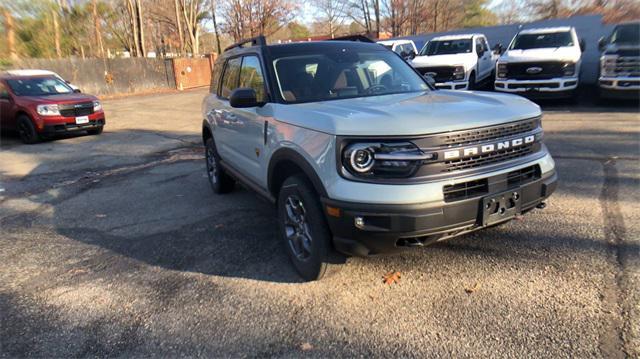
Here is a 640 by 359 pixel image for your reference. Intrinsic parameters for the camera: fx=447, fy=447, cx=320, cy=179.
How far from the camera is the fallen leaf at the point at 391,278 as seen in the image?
3.44 metres

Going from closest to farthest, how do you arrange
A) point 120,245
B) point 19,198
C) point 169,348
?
point 169,348
point 120,245
point 19,198

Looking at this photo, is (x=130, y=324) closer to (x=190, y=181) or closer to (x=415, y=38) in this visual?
(x=190, y=181)

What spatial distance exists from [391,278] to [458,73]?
10.7m

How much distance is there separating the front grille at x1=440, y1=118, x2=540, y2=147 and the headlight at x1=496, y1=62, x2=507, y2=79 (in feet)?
33.0

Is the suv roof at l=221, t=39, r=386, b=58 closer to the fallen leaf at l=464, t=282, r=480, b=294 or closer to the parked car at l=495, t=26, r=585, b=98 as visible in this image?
the fallen leaf at l=464, t=282, r=480, b=294

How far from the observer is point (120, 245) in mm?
4531

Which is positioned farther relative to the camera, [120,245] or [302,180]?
[120,245]

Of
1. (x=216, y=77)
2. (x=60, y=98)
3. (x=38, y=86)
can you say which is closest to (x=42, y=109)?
(x=60, y=98)

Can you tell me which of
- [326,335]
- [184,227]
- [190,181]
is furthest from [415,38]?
[326,335]

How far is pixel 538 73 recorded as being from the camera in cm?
1181

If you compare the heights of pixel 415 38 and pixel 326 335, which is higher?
pixel 415 38

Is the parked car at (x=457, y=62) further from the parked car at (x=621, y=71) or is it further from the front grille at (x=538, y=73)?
the parked car at (x=621, y=71)

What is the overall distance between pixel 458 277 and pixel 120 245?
129 inches

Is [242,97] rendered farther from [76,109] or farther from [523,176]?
[76,109]
